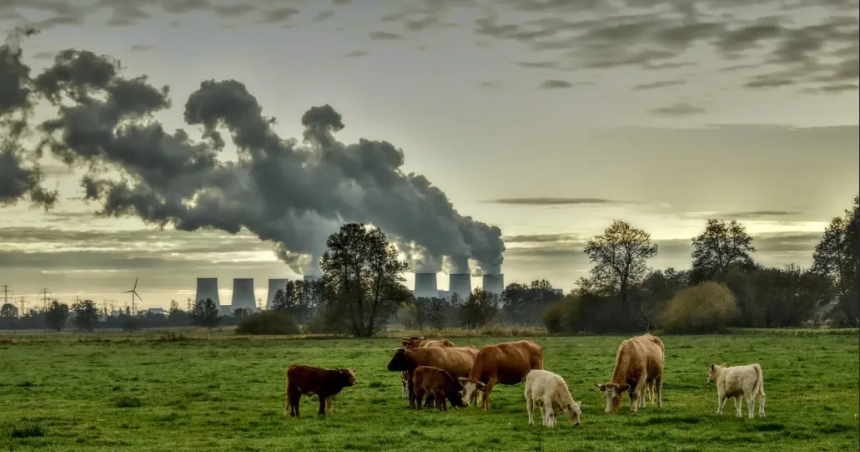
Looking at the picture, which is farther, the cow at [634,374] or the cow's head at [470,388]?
the cow's head at [470,388]

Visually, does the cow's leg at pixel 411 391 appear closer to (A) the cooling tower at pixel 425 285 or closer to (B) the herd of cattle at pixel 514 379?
(B) the herd of cattle at pixel 514 379

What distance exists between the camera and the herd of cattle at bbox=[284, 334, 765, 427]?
20.1 m

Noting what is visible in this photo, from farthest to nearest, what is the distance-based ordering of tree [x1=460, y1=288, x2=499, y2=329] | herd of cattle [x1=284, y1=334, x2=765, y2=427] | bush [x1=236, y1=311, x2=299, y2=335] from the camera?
1. tree [x1=460, y1=288, x2=499, y2=329]
2. bush [x1=236, y1=311, x2=299, y2=335]
3. herd of cattle [x1=284, y1=334, x2=765, y2=427]

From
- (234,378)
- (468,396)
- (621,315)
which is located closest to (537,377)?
(468,396)

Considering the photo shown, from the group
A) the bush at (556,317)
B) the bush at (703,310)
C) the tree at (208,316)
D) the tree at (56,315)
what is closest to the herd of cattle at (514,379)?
the bush at (703,310)

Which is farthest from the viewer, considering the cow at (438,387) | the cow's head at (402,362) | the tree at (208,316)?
the tree at (208,316)

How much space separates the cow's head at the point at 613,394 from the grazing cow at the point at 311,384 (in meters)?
6.55

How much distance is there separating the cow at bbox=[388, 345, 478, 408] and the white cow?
5.13 m

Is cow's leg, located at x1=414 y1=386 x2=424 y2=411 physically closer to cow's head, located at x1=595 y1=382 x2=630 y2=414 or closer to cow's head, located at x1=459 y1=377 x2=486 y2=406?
cow's head, located at x1=459 y1=377 x2=486 y2=406

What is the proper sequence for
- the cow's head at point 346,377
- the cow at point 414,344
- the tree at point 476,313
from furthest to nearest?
the tree at point 476,313, the cow at point 414,344, the cow's head at point 346,377

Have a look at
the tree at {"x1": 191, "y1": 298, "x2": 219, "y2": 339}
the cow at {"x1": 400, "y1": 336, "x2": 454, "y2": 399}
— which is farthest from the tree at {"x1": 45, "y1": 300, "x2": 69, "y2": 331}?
the cow at {"x1": 400, "y1": 336, "x2": 454, "y2": 399}

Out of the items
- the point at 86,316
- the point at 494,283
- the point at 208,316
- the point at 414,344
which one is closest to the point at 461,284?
the point at 494,283

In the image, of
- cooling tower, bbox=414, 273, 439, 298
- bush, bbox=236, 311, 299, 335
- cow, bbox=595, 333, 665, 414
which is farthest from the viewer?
cooling tower, bbox=414, 273, 439, 298

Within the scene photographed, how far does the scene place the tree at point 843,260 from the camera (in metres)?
85.4
